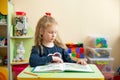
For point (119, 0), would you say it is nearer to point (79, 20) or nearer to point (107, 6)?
point (107, 6)

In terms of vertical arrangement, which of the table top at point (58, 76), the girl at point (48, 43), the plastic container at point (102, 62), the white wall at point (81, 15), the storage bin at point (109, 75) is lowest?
the storage bin at point (109, 75)

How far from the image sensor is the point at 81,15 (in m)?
2.52

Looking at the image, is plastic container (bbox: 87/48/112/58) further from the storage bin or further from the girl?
the girl

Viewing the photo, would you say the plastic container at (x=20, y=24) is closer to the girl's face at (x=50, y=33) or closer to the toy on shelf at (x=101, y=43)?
the toy on shelf at (x=101, y=43)

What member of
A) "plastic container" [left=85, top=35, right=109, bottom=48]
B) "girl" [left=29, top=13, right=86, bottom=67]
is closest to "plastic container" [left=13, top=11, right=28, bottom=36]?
"plastic container" [left=85, top=35, right=109, bottom=48]

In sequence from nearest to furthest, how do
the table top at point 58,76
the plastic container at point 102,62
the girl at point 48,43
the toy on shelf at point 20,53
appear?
the table top at point 58,76, the girl at point 48,43, the plastic container at point 102,62, the toy on shelf at point 20,53

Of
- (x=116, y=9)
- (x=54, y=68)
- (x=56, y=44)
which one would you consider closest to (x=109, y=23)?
(x=116, y=9)

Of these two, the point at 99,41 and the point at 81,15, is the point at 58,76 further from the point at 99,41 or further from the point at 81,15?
the point at 81,15

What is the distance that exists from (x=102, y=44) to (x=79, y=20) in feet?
1.39

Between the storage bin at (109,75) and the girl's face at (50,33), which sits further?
the storage bin at (109,75)

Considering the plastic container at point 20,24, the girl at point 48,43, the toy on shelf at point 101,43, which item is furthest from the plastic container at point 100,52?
the girl at point 48,43

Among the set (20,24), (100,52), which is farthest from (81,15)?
(20,24)

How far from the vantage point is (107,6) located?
8.25 feet

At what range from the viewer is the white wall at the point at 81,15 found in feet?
8.23
